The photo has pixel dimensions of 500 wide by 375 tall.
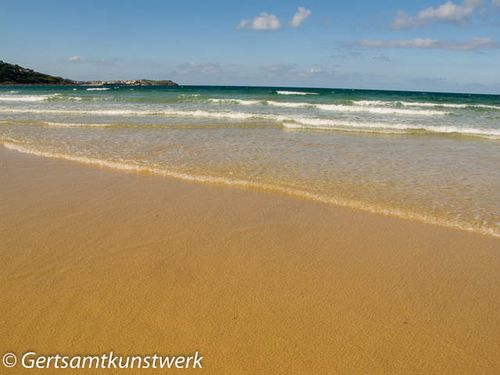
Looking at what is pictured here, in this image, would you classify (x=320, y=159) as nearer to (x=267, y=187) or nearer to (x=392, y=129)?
(x=267, y=187)

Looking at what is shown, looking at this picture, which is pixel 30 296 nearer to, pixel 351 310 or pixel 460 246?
pixel 351 310

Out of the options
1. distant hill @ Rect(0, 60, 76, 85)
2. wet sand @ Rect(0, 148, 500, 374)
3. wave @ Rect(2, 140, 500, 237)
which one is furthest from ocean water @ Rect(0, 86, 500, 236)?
distant hill @ Rect(0, 60, 76, 85)

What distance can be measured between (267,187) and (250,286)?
2.86 m

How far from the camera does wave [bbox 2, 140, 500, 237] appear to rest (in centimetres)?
449

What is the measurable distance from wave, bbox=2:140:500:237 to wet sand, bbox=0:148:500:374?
230mm

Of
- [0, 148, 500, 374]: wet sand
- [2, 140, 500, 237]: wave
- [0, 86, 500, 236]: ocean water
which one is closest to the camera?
[0, 148, 500, 374]: wet sand

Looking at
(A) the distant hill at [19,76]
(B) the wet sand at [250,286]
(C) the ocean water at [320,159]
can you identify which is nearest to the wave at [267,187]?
(C) the ocean water at [320,159]

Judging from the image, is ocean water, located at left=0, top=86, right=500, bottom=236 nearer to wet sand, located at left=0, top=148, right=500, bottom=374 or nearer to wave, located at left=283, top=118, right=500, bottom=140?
wave, located at left=283, top=118, right=500, bottom=140

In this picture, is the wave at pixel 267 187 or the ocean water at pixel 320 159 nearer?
the wave at pixel 267 187

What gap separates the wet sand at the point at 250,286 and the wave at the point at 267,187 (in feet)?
0.75

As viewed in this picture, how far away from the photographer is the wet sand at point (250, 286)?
7.75 feet

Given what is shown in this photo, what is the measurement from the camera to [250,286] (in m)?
3.06

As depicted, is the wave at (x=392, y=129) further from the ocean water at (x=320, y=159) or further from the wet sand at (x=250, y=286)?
the wet sand at (x=250, y=286)

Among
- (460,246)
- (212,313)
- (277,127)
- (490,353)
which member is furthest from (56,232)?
(277,127)
